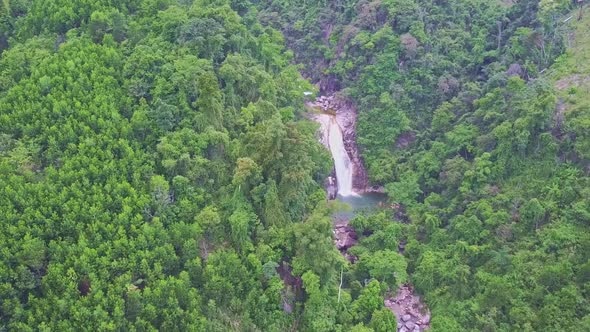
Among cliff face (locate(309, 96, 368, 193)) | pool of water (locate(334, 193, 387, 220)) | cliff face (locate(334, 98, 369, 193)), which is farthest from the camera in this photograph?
cliff face (locate(309, 96, 368, 193))

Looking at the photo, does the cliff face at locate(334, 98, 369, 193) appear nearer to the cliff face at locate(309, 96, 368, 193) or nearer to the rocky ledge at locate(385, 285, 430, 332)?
the cliff face at locate(309, 96, 368, 193)

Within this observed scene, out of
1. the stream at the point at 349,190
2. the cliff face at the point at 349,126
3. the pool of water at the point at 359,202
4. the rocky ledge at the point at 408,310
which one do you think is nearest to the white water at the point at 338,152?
the stream at the point at 349,190

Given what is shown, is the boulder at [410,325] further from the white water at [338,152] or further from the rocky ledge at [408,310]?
the white water at [338,152]

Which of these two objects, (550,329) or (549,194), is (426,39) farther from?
(550,329)

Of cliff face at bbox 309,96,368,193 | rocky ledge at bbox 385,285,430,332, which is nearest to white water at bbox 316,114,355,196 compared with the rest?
cliff face at bbox 309,96,368,193

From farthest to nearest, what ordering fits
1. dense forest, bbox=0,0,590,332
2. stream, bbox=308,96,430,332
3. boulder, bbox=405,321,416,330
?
stream, bbox=308,96,430,332 → boulder, bbox=405,321,416,330 → dense forest, bbox=0,0,590,332

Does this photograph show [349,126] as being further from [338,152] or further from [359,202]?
[359,202]
